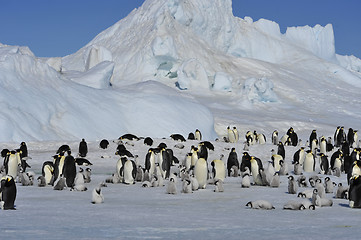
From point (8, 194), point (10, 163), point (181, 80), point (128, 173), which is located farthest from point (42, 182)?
point (181, 80)

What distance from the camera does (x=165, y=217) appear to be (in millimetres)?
7824

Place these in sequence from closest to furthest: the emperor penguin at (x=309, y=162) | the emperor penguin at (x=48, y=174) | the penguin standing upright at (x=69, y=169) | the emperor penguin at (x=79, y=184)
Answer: the emperor penguin at (x=79, y=184) < the penguin standing upright at (x=69, y=169) < the emperor penguin at (x=48, y=174) < the emperor penguin at (x=309, y=162)

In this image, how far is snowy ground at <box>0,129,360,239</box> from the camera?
633 centimetres

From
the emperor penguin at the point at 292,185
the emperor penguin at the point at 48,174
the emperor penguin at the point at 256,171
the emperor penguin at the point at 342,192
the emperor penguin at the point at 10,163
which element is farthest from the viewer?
the emperor penguin at the point at 10,163

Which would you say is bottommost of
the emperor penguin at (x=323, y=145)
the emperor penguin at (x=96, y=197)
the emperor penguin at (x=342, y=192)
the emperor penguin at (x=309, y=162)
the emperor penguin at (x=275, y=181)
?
the emperor penguin at (x=96, y=197)

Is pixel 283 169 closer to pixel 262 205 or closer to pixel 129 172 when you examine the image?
pixel 129 172

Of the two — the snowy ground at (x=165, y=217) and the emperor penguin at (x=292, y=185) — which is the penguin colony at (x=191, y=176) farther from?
the snowy ground at (x=165, y=217)

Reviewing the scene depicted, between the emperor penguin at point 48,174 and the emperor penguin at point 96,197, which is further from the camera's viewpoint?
the emperor penguin at point 48,174

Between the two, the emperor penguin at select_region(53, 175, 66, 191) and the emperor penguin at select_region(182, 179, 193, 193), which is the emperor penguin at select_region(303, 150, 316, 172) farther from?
the emperor penguin at select_region(53, 175, 66, 191)

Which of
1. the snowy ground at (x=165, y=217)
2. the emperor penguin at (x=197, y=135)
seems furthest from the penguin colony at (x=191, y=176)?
the emperor penguin at (x=197, y=135)

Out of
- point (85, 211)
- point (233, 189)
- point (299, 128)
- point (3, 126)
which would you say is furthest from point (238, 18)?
point (85, 211)

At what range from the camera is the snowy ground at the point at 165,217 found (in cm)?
633

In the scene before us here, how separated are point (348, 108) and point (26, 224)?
178 ft

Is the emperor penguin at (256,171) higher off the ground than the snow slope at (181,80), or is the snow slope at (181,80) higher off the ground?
the snow slope at (181,80)
